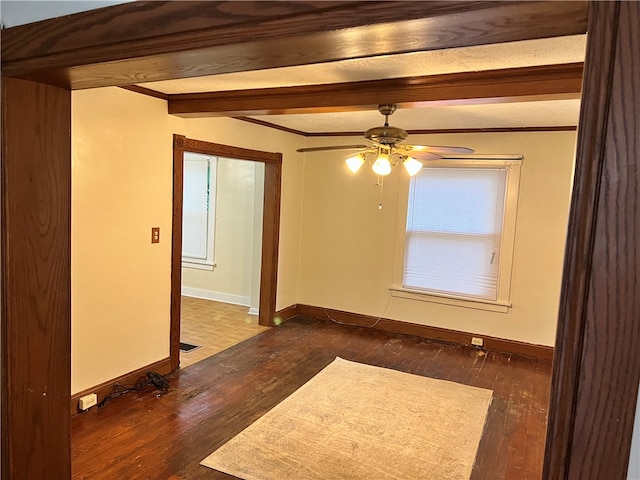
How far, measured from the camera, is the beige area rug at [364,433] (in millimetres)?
2562

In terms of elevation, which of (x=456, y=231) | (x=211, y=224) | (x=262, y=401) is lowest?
(x=262, y=401)

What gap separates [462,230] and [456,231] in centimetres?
6

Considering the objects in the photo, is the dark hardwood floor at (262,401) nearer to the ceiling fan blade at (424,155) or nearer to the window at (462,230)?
the window at (462,230)

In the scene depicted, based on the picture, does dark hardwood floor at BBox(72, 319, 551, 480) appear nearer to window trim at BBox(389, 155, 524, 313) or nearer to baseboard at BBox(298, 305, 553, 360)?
baseboard at BBox(298, 305, 553, 360)

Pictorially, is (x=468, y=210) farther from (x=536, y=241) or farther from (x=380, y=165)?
(x=380, y=165)

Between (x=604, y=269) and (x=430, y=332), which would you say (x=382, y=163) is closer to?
(x=604, y=269)

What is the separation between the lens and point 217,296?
252 inches

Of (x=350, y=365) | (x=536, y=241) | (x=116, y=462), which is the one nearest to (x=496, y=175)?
(x=536, y=241)

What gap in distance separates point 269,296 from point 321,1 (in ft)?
15.0

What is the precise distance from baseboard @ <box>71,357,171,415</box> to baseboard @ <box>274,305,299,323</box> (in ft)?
5.82

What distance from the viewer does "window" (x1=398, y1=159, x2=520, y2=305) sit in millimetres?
4609

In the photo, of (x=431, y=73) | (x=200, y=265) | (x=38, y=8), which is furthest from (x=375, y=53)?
(x=200, y=265)

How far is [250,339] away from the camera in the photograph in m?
4.82

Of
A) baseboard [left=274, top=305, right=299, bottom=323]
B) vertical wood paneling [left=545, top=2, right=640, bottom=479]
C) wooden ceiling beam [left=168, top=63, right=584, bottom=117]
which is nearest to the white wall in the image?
vertical wood paneling [left=545, top=2, right=640, bottom=479]
